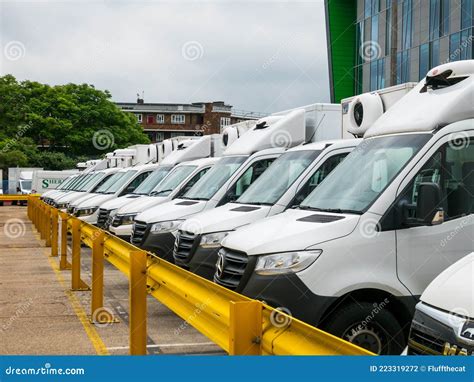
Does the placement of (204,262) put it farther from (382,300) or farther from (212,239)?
(382,300)

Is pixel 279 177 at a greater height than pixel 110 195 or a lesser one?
greater

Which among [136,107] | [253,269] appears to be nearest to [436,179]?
[253,269]

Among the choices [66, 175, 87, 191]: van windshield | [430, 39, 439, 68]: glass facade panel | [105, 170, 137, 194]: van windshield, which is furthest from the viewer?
[430, 39, 439, 68]: glass facade panel

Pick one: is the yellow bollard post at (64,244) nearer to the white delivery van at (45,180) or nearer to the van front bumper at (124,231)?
the van front bumper at (124,231)

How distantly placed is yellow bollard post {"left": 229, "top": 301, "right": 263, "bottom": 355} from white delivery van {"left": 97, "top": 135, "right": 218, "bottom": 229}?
41.6ft

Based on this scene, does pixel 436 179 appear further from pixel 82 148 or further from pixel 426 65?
pixel 82 148

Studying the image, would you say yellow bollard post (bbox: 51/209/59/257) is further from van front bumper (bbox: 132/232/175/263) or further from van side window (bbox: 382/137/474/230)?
van side window (bbox: 382/137/474/230)

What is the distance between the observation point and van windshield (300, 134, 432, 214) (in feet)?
21.4

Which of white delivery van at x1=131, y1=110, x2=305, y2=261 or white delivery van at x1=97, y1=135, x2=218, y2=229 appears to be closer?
white delivery van at x1=131, y1=110, x2=305, y2=261

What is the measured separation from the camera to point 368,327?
19.9ft

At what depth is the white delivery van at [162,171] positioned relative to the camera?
678 inches

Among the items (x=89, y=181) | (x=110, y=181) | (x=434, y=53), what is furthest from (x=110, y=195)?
(x=434, y=53)

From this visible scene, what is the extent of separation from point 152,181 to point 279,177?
8958 millimetres

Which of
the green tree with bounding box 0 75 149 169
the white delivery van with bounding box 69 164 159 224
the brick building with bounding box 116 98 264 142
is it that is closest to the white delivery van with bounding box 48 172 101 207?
the white delivery van with bounding box 69 164 159 224
